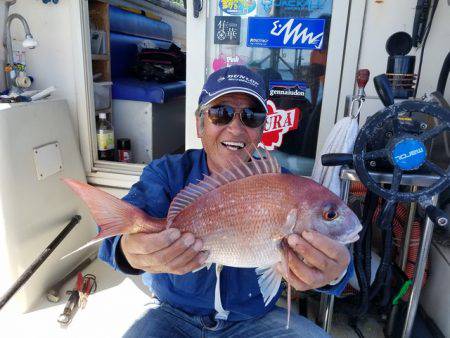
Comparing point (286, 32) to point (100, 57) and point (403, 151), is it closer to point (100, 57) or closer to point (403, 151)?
point (403, 151)

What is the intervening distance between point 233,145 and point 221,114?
5.2 inches

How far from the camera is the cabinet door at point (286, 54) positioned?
221cm

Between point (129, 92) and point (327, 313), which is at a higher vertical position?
point (129, 92)

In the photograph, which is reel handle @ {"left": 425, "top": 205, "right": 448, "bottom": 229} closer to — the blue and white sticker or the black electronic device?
the black electronic device

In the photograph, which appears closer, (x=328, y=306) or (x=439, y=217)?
(x=439, y=217)

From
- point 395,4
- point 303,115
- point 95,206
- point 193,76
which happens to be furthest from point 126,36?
point 95,206

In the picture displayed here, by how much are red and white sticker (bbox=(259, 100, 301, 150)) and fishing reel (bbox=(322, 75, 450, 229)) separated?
1.03 metres

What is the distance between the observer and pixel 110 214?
1.00 metres

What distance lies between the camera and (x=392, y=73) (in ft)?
5.39

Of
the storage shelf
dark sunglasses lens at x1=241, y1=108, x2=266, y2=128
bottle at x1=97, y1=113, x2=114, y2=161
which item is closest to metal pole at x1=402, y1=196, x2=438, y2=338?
dark sunglasses lens at x1=241, y1=108, x2=266, y2=128

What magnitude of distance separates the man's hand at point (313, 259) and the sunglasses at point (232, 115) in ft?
1.87

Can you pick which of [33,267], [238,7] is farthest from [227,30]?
[33,267]

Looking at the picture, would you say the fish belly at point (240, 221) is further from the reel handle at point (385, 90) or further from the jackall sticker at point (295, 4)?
the jackall sticker at point (295, 4)

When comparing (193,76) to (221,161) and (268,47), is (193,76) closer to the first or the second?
(268,47)
